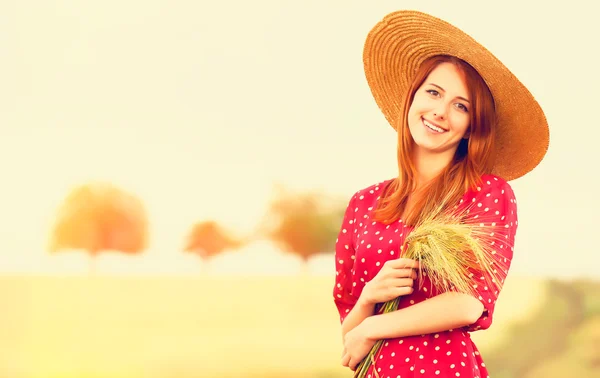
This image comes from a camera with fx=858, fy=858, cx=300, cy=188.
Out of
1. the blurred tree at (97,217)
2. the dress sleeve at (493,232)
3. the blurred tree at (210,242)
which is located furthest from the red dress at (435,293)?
the blurred tree at (97,217)

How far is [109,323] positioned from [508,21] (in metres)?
2.38

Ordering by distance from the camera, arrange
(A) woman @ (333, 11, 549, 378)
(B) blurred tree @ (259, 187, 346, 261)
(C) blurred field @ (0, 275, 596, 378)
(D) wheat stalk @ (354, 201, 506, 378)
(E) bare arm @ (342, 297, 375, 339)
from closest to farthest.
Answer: (D) wheat stalk @ (354, 201, 506, 378)
(A) woman @ (333, 11, 549, 378)
(E) bare arm @ (342, 297, 375, 339)
(C) blurred field @ (0, 275, 596, 378)
(B) blurred tree @ (259, 187, 346, 261)

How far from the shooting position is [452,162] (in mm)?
1896

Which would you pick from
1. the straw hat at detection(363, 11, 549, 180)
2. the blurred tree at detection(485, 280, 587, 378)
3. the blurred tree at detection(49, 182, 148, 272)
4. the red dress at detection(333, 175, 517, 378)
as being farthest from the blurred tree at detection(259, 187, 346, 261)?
the red dress at detection(333, 175, 517, 378)

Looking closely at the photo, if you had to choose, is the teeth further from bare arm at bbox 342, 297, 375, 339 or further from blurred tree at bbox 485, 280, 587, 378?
blurred tree at bbox 485, 280, 587, 378

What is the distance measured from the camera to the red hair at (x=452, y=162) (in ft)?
5.88

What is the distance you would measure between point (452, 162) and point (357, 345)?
46cm

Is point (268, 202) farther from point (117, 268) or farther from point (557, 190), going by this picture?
point (557, 190)

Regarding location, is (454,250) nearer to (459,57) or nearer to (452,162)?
(452,162)

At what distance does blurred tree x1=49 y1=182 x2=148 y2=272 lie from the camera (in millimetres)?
4121

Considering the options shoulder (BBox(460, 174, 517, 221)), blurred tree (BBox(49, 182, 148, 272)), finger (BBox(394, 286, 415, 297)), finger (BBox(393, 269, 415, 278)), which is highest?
blurred tree (BBox(49, 182, 148, 272))

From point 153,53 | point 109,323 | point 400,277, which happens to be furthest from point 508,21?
point 400,277

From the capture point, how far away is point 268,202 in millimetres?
4172

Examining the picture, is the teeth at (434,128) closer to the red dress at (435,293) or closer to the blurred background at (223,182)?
the red dress at (435,293)
